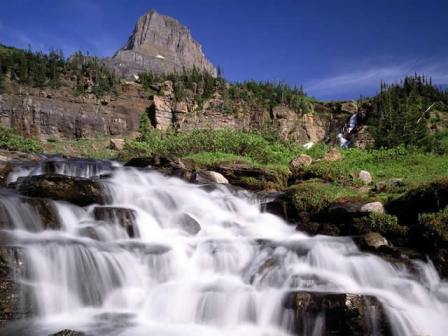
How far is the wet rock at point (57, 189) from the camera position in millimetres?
12008

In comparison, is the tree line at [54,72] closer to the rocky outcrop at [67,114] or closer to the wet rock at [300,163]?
the rocky outcrop at [67,114]

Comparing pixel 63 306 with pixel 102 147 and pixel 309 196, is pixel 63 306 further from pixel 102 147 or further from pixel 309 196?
pixel 102 147

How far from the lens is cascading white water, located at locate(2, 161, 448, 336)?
789 centimetres

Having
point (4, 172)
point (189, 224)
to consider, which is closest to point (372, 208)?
point (189, 224)

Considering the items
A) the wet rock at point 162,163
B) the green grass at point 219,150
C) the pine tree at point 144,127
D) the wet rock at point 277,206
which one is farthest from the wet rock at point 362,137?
the wet rock at point 277,206

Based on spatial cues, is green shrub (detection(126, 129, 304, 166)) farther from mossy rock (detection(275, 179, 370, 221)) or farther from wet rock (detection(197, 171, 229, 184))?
mossy rock (detection(275, 179, 370, 221))

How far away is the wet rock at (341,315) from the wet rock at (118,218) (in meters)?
5.45

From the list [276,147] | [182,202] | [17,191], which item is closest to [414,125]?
[276,147]

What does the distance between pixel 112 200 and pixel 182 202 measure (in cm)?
256

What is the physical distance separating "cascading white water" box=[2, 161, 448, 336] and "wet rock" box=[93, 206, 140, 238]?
0.32ft

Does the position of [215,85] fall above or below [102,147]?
above

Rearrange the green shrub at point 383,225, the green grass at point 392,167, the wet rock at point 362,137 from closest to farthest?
the green shrub at point 383,225
the green grass at point 392,167
the wet rock at point 362,137

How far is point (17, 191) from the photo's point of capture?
40.0ft

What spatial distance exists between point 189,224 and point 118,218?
2.43 meters
